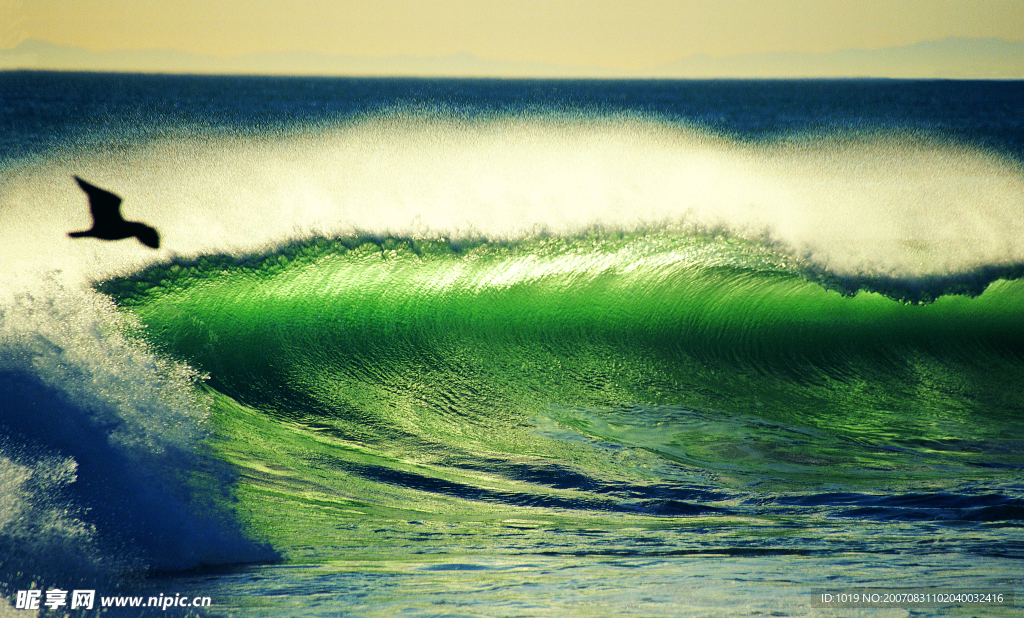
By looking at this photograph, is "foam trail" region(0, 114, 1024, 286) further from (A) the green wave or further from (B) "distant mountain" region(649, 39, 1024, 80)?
(B) "distant mountain" region(649, 39, 1024, 80)

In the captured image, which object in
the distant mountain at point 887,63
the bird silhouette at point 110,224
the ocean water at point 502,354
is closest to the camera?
the ocean water at point 502,354

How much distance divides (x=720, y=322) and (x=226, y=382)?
2066mm

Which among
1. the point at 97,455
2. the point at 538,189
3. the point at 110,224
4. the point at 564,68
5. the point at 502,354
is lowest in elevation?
the point at 97,455

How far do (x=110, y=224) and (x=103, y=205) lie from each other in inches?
5.7

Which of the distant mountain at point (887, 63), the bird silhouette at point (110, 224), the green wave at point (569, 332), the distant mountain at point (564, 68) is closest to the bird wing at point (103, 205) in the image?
the bird silhouette at point (110, 224)

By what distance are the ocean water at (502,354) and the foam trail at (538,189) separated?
0.05ft

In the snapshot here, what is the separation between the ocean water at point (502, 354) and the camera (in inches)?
55.1

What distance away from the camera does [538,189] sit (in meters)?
2.79

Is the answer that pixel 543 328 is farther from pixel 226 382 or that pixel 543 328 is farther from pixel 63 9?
pixel 63 9

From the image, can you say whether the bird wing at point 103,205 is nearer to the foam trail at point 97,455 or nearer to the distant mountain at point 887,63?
the foam trail at point 97,455

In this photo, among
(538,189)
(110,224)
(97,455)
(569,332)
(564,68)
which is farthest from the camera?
(564,68)

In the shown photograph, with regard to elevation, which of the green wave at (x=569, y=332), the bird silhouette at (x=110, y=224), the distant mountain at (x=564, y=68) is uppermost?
the distant mountain at (x=564, y=68)

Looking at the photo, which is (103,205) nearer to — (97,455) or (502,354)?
(97,455)

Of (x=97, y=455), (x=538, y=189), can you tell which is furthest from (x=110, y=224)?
(x=538, y=189)
